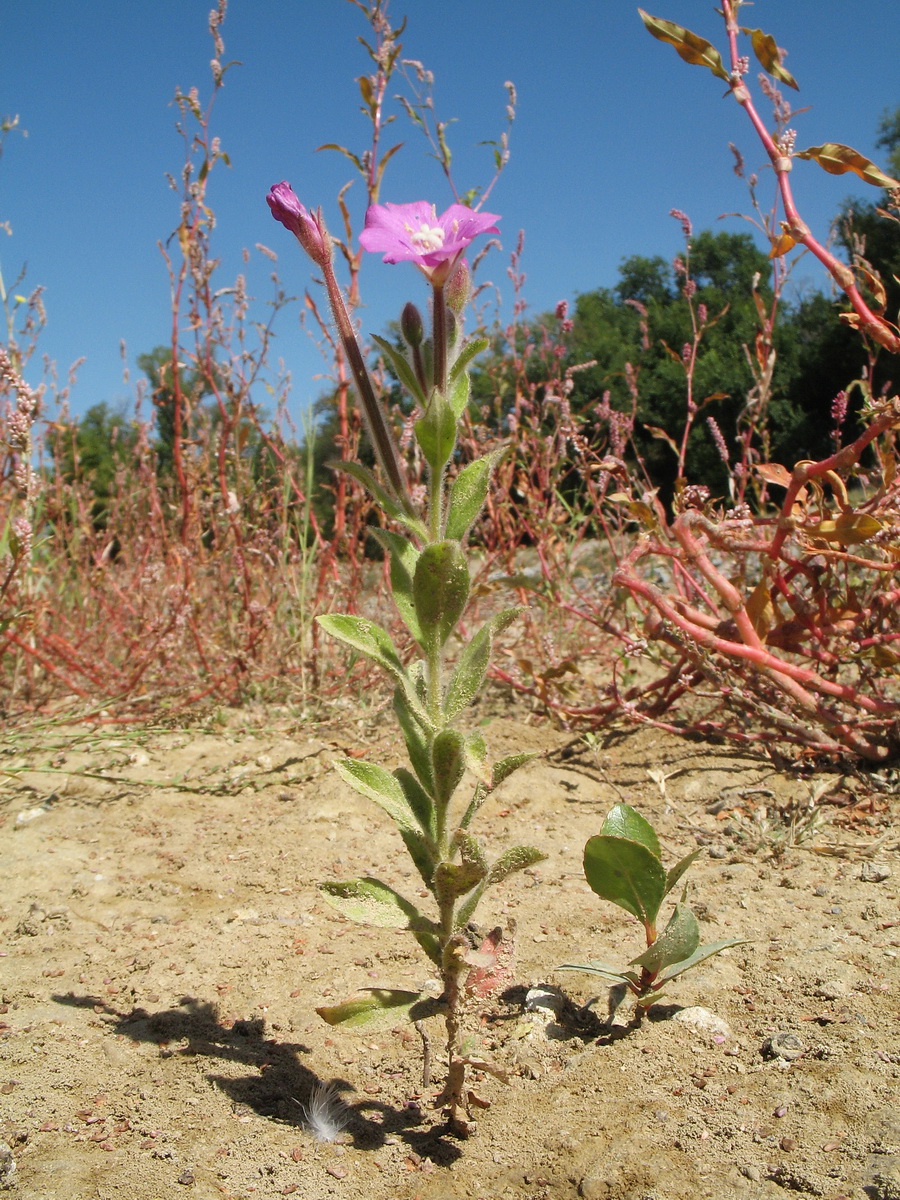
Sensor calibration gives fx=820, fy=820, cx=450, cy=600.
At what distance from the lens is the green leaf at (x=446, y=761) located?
1.06 m

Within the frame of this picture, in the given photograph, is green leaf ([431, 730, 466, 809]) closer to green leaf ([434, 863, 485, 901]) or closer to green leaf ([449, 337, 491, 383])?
green leaf ([434, 863, 485, 901])

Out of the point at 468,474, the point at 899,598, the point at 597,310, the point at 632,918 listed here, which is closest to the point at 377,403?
the point at 468,474

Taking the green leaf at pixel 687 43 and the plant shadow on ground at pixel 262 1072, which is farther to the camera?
the green leaf at pixel 687 43

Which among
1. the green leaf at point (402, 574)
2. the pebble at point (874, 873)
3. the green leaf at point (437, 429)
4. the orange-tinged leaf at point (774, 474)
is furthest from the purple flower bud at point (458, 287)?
the pebble at point (874, 873)

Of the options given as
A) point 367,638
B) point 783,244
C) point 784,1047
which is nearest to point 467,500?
point 367,638

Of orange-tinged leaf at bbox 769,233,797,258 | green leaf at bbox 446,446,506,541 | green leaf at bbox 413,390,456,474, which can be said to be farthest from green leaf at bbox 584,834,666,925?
orange-tinged leaf at bbox 769,233,797,258

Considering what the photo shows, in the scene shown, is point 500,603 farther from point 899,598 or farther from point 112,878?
point 112,878

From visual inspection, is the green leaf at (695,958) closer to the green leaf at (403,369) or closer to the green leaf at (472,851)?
the green leaf at (472,851)

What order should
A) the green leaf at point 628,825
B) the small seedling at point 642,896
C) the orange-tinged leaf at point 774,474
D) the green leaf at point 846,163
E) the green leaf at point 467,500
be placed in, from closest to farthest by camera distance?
the green leaf at point 467,500
the small seedling at point 642,896
the green leaf at point 628,825
the green leaf at point 846,163
the orange-tinged leaf at point 774,474

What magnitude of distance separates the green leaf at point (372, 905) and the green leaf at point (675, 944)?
34cm

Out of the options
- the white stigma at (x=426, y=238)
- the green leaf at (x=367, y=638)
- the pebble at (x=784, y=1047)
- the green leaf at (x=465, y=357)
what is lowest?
the pebble at (x=784, y=1047)

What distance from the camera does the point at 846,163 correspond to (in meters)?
1.64

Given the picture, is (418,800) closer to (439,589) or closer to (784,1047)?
(439,589)

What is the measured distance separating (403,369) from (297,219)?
25cm
